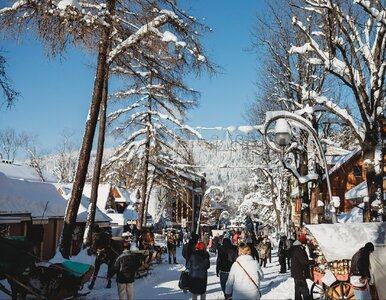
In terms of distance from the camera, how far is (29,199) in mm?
18031

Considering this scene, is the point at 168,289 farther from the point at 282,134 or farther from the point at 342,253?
the point at 282,134

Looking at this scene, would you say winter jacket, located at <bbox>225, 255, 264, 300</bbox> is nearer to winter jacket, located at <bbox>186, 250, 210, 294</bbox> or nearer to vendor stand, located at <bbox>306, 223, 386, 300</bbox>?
winter jacket, located at <bbox>186, 250, 210, 294</bbox>

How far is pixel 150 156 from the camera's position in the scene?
28281 millimetres

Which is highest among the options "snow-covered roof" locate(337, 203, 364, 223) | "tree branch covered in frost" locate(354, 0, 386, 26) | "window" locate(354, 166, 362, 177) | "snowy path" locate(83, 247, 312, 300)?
"tree branch covered in frost" locate(354, 0, 386, 26)

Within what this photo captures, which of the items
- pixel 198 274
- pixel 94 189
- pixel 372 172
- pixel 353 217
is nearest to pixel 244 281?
pixel 198 274

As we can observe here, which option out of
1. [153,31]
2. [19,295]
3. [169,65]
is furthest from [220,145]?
[19,295]

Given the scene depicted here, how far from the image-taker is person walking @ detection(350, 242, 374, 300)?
29.9ft

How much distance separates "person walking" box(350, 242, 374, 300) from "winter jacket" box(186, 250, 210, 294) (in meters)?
3.14

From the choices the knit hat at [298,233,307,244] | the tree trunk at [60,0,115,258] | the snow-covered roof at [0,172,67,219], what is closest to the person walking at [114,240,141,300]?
the tree trunk at [60,0,115,258]

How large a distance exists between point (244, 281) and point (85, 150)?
773 centimetres

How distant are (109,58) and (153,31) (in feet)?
6.34

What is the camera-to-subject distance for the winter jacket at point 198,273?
384 inches

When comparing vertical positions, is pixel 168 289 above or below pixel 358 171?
below

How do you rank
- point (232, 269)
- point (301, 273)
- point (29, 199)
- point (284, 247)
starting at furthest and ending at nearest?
point (284, 247)
point (29, 199)
point (301, 273)
point (232, 269)
